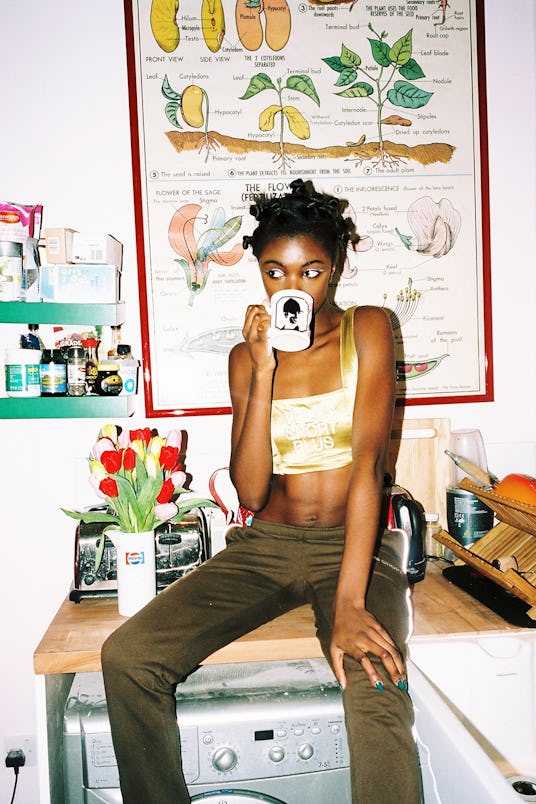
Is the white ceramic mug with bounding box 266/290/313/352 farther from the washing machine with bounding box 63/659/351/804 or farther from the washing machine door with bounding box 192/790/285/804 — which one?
the washing machine door with bounding box 192/790/285/804

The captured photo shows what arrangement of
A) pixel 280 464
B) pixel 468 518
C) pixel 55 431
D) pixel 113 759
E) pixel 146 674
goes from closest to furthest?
pixel 146 674, pixel 113 759, pixel 280 464, pixel 468 518, pixel 55 431

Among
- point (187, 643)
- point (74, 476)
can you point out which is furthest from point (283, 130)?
point (187, 643)

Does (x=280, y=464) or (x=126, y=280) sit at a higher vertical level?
(x=126, y=280)

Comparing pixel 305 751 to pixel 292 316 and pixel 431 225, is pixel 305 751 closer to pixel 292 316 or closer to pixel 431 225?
pixel 292 316

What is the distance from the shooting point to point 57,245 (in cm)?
166

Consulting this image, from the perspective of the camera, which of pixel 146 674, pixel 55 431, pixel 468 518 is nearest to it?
pixel 146 674

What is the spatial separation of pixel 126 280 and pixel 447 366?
96 centimetres

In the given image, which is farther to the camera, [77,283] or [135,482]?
[77,283]

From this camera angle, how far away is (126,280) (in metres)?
1.84

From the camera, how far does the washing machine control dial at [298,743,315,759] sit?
1.25m

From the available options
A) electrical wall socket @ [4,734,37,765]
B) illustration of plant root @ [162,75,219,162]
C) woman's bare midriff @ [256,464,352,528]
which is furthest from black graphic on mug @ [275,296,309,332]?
electrical wall socket @ [4,734,37,765]

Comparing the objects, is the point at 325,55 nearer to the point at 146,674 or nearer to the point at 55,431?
the point at 55,431

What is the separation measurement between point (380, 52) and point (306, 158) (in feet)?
1.20

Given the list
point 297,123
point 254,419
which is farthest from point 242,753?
point 297,123
